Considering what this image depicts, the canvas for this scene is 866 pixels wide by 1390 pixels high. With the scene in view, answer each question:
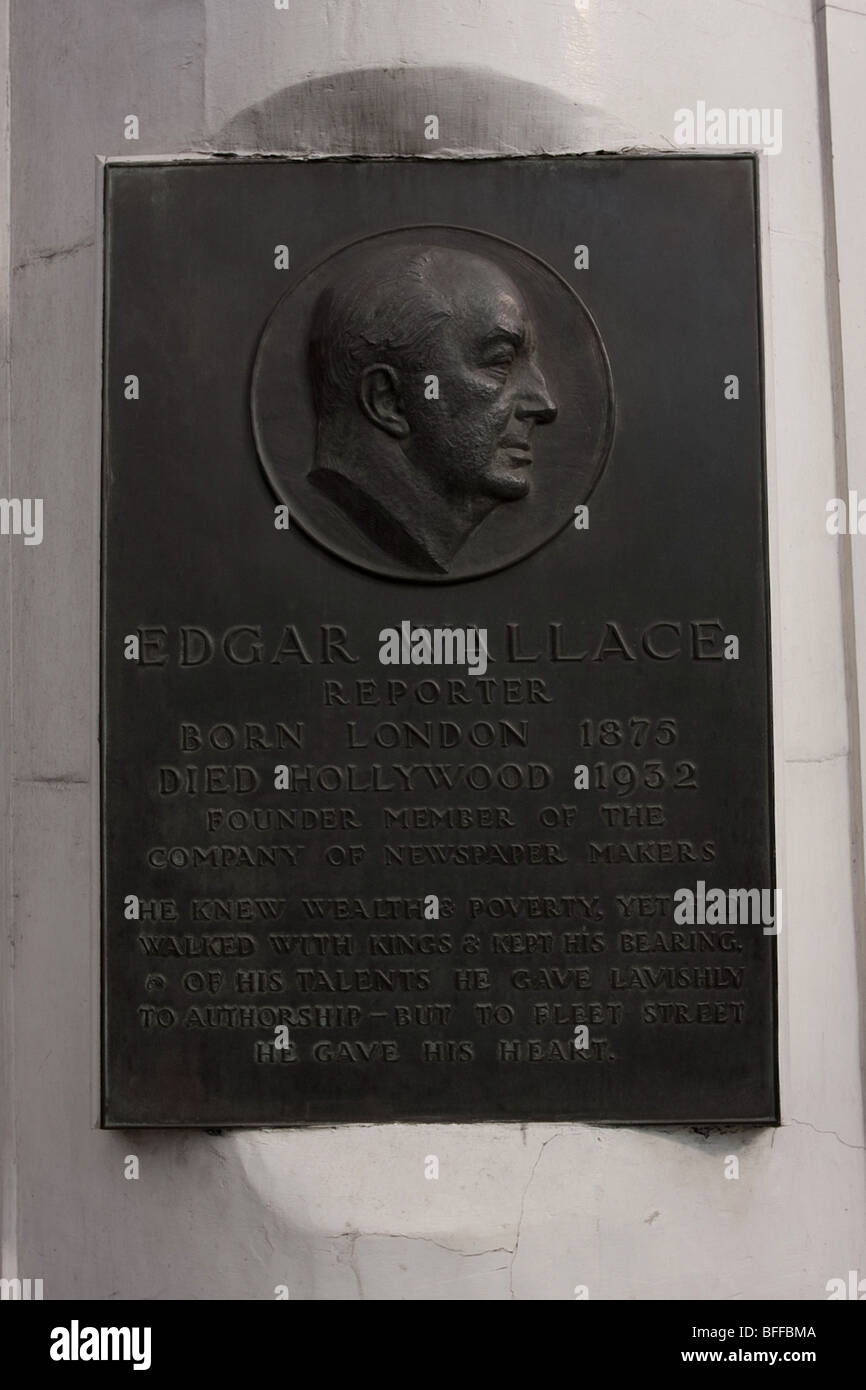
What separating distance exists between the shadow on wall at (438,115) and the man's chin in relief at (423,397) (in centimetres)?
43

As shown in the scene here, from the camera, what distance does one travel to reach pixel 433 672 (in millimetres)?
5320

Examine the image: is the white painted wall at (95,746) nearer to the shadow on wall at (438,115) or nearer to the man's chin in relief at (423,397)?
the shadow on wall at (438,115)

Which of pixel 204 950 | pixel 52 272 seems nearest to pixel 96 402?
pixel 52 272

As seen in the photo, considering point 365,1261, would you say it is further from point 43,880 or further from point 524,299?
point 524,299

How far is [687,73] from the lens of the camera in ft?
18.2

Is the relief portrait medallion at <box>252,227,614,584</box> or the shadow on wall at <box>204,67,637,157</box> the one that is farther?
the shadow on wall at <box>204,67,637,157</box>

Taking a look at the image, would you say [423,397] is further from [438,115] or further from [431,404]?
[438,115]

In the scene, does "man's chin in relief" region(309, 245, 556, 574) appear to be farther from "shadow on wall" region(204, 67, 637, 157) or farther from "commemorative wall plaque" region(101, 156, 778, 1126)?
"shadow on wall" region(204, 67, 637, 157)

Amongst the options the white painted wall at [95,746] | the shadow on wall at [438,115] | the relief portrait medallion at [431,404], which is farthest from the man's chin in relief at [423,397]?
the white painted wall at [95,746]

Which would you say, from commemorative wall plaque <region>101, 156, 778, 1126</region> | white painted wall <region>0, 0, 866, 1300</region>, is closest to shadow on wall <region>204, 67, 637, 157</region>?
white painted wall <region>0, 0, 866, 1300</region>

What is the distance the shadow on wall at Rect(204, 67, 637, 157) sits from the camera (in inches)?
214

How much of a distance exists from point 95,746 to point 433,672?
119 centimetres

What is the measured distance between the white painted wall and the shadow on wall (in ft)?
0.04

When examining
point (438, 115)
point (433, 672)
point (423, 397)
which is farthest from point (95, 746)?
point (438, 115)
